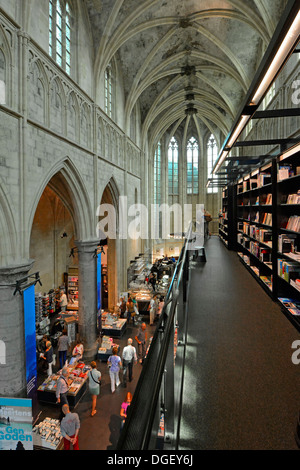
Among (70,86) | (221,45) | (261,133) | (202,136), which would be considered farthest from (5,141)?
(202,136)

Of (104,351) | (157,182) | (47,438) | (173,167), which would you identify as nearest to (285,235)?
(47,438)

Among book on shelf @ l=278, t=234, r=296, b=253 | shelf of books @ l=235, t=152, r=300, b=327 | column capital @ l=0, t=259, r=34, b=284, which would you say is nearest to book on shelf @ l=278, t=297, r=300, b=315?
shelf of books @ l=235, t=152, r=300, b=327

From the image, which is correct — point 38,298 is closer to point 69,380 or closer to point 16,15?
point 69,380

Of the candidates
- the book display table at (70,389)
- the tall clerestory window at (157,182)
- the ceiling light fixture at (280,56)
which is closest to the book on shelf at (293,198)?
the ceiling light fixture at (280,56)

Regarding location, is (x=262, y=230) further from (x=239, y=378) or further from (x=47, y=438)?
(x=47, y=438)

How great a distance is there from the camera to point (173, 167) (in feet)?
99.6

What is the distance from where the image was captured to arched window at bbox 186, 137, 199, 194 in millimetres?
30188

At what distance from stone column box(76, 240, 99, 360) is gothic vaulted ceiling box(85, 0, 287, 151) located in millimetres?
7120

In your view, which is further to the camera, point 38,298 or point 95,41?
point 38,298

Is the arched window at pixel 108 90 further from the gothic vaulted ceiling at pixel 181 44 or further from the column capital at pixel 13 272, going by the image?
the column capital at pixel 13 272

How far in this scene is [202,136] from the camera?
2947 centimetres

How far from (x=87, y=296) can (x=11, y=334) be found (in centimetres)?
426

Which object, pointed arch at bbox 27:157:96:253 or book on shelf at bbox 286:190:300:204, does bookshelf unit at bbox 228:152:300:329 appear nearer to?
book on shelf at bbox 286:190:300:204

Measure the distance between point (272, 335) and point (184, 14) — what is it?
14282 millimetres
